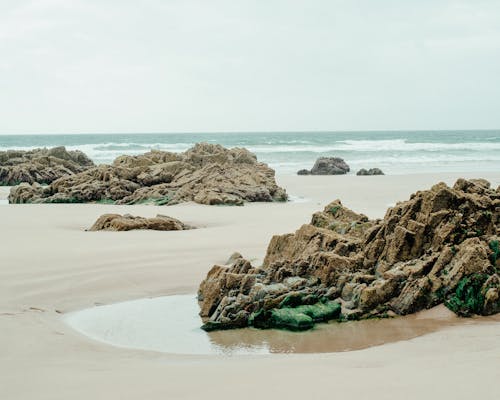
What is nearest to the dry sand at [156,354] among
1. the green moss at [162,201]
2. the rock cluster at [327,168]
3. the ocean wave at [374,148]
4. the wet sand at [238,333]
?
the wet sand at [238,333]

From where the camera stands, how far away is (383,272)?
6.38 meters

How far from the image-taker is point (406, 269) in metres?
6.15

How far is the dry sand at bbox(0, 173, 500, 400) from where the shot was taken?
3713 mm

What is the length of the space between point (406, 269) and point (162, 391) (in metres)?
3.24

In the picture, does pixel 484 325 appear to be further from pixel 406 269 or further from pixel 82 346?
pixel 82 346

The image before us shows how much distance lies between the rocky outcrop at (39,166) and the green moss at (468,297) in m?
22.7

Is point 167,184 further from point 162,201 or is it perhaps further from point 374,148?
point 374,148

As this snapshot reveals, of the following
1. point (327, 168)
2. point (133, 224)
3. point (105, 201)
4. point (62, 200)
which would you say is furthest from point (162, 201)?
point (327, 168)

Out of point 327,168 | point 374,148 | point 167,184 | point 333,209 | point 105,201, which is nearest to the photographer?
point 333,209

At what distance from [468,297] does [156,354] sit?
299 cm

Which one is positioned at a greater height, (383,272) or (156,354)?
(383,272)

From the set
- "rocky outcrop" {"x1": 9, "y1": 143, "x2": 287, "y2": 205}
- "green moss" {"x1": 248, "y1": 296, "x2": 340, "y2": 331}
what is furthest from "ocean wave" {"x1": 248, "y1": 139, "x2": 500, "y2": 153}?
"green moss" {"x1": 248, "y1": 296, "x2": 340, "y2": 331}

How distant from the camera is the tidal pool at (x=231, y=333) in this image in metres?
5.14

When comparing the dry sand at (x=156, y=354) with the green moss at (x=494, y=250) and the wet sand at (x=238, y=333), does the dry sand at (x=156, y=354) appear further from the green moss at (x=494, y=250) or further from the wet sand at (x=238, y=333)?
the green moss at (x=494, y=250)
